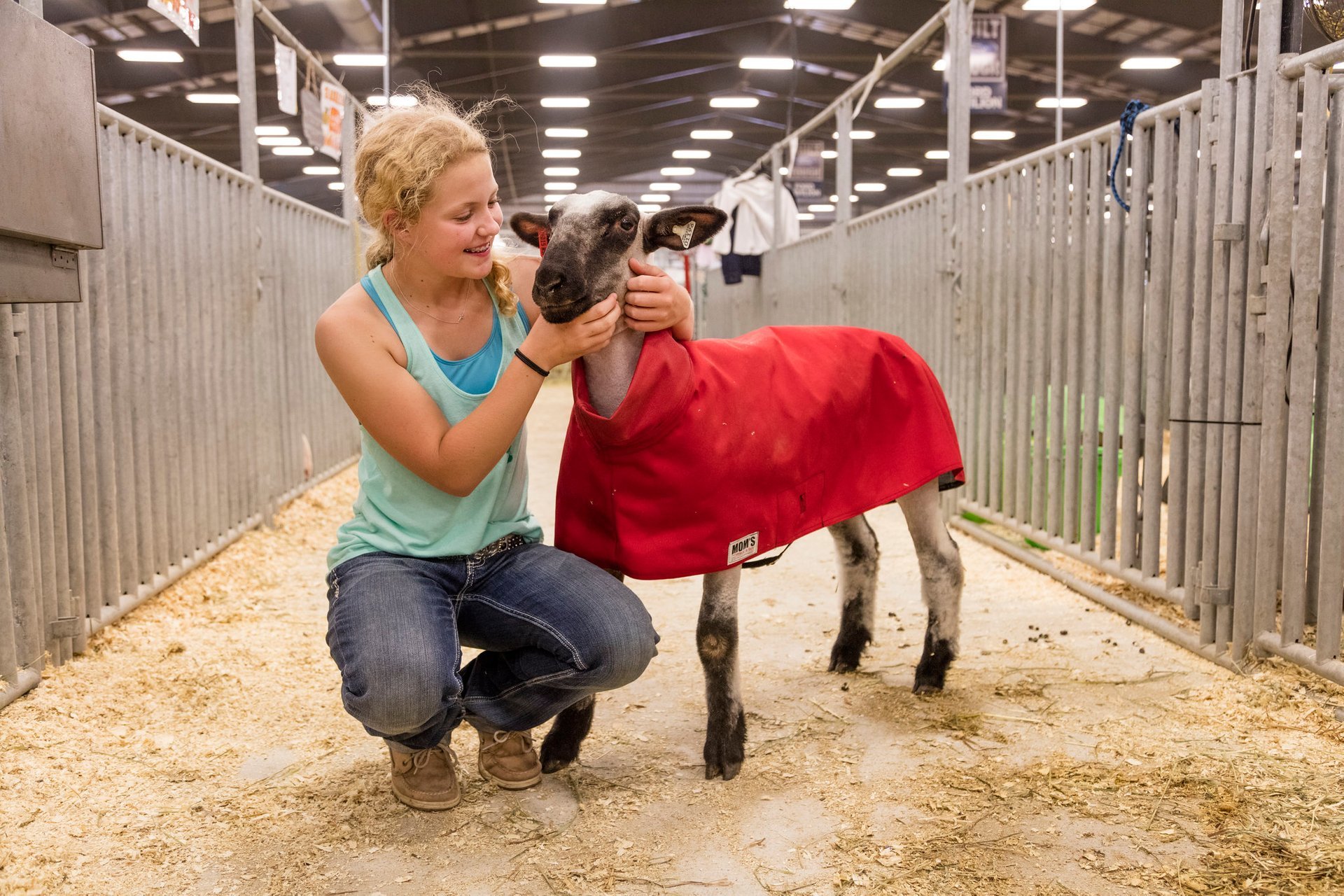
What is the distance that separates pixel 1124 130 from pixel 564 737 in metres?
2.77

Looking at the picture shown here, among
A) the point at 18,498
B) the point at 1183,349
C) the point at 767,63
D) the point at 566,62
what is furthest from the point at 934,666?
the point at 767,63

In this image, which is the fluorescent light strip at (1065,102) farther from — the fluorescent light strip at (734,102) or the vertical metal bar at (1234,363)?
Result: the vertical metal bar at (1234,363)

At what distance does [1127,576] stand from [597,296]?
2.48m

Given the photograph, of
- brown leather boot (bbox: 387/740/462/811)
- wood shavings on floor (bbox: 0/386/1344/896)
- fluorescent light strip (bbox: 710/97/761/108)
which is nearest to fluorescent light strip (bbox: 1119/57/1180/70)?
fluorescent light strip (bbox: 710/97/761/108)

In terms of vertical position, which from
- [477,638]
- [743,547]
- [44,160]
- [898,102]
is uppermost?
[898,102]

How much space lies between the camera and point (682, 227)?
2.18m

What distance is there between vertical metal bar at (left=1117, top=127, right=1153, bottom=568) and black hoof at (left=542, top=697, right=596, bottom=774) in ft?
7.35

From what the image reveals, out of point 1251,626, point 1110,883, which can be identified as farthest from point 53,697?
point 1251,626

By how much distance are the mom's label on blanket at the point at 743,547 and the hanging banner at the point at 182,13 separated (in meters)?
2.70

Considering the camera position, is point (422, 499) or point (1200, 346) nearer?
point (422, 499)

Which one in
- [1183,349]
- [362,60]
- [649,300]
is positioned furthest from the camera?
[362,60]

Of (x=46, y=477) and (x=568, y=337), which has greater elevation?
(x=568, y=337)

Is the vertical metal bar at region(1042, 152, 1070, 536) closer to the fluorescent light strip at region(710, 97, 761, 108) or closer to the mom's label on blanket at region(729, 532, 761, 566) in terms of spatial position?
the mom's label on blanket at region(729, 532, 761, 566)

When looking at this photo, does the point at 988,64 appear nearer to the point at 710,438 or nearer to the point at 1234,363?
the point at 1234,363
